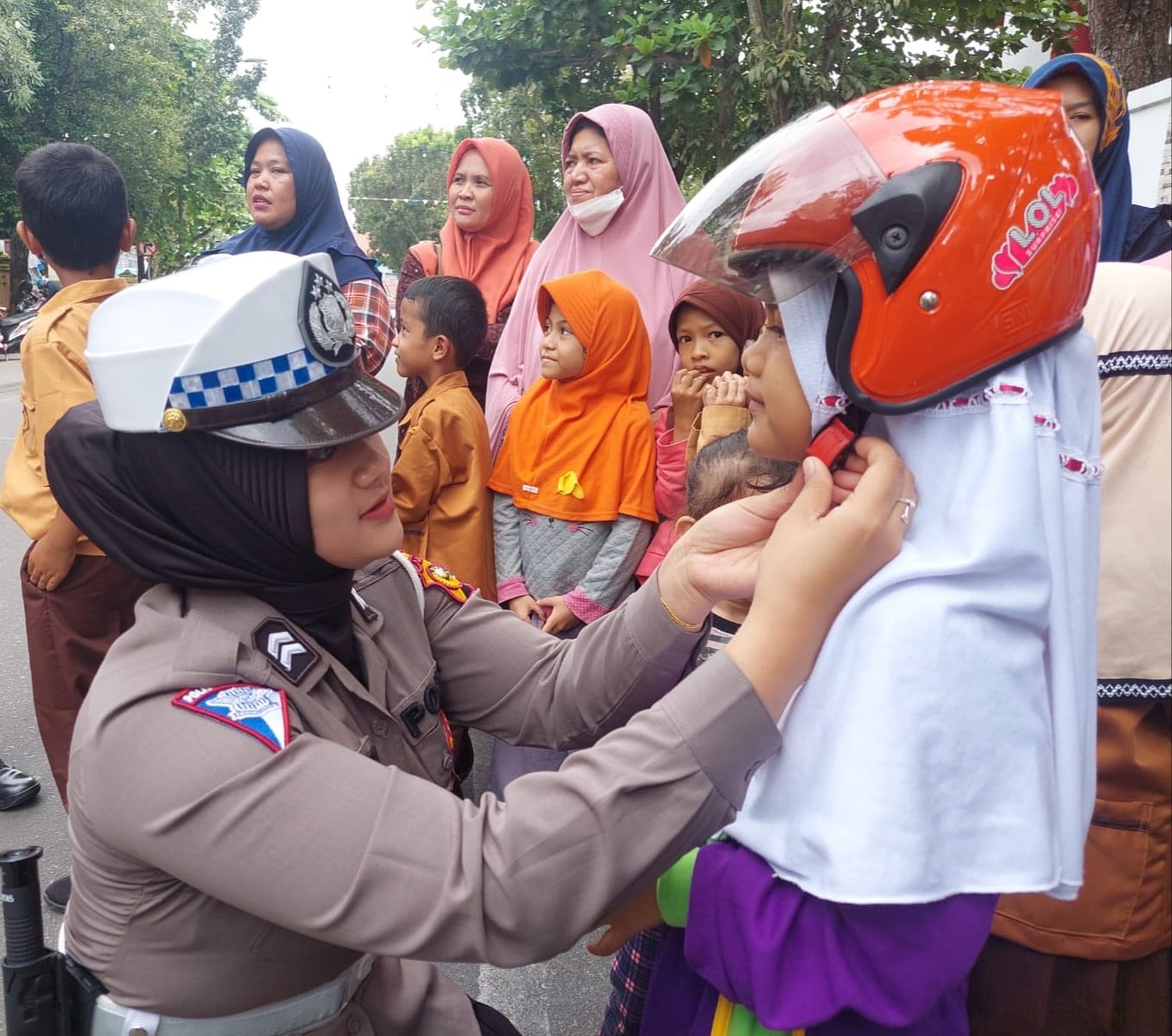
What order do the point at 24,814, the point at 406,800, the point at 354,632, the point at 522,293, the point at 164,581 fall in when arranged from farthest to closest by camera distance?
the point at 522,293 → the point at 24,814 → the point at 354,632 → the point at 164,581 → the point at 406,800

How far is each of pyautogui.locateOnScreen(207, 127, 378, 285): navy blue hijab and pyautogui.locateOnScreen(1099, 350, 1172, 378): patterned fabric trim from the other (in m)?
2.60

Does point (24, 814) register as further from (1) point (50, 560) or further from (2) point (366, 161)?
(2) point (366, 161)

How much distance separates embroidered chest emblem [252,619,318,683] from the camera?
1309 mm

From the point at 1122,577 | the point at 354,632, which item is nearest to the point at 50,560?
the point at 354,632

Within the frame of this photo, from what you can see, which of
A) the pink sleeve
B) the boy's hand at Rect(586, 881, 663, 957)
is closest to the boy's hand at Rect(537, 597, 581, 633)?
the pink sleeve

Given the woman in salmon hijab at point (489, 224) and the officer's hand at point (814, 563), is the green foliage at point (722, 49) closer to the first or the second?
the woman in salmon hijab at point (489, 224)

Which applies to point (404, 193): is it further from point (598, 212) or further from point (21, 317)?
point (598, 212)

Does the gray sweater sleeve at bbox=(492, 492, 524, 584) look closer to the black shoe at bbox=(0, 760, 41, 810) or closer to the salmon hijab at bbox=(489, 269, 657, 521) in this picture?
the salmon hijab at bbox=(489, 269, 657, 521)

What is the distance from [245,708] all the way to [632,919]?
56cm

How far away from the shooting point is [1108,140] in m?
2.87

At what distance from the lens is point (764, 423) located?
1258 millimetres

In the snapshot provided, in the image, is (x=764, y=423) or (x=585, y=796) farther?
(x=764, y=423)

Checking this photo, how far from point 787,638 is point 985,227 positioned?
1.48 feet

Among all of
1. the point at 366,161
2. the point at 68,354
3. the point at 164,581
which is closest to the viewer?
the point at 164,581
